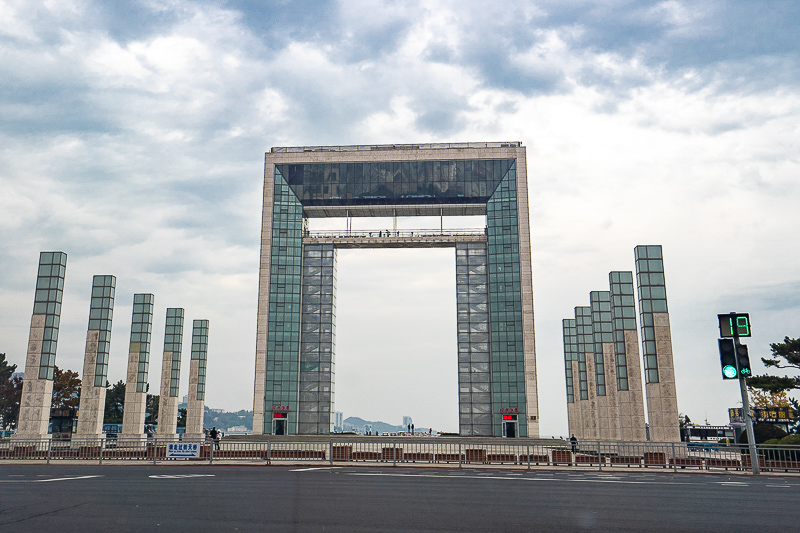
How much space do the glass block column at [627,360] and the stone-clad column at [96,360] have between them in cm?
4099

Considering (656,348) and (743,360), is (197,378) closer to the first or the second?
(656,348)

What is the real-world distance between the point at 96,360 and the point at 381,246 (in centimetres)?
4117

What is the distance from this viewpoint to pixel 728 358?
23484 millimetres

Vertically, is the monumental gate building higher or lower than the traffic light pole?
higher

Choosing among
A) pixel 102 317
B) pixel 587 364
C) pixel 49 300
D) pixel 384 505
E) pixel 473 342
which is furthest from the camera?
pixel 473 342

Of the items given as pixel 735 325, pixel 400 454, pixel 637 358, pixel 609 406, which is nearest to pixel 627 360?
pixel 637 358

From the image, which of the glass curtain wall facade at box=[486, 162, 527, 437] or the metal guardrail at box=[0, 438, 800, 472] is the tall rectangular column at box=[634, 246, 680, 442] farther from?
the glass curtain wall facade at box=[486, 162, 527, 437]

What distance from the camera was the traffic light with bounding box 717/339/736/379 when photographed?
23122 mm

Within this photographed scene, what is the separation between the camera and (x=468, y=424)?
83188 millimetres

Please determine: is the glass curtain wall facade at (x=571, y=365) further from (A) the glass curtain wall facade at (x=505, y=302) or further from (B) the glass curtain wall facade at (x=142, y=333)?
(B) the glass curtain wall facade at (x=142, y=333)

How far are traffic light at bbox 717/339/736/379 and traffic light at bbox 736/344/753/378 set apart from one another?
0.23m

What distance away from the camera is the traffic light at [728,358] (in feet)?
75.9

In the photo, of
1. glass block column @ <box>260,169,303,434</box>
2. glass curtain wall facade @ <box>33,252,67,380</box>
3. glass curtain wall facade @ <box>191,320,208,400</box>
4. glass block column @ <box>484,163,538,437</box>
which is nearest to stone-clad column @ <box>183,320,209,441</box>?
glass curtain wall facade @ <box>191,320,208,400</box>

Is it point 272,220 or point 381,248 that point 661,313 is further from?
point 272,220
